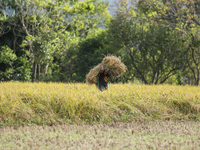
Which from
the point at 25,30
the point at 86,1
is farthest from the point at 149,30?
the point at 25,30

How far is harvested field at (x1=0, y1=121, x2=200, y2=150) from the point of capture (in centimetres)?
341

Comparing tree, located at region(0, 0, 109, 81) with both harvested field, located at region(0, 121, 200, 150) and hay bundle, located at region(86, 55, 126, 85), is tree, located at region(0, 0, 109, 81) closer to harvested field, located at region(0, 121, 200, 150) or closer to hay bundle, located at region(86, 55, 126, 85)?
hay bundle, located at region(86, 55, 126, 85)

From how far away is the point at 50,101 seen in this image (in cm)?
558

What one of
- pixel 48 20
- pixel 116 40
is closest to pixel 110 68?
pixel 116 40

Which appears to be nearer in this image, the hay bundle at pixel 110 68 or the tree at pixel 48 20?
the hay bundle at pixel 110 68

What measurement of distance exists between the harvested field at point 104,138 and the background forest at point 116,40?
29.2 ft

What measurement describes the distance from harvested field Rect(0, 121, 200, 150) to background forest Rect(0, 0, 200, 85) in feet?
29.2

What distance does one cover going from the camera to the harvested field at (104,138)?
134 inches

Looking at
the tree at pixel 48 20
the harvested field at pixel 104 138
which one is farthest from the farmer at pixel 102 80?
the tree at pixel 48 20

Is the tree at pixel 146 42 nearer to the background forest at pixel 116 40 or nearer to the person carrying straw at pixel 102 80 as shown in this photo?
the background forest at pixel 116 40

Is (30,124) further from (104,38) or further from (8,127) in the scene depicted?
(104,38)

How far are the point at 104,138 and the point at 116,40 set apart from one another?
503 inches

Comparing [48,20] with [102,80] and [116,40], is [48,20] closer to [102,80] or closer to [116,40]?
[116,40]

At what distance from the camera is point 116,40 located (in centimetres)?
1602
